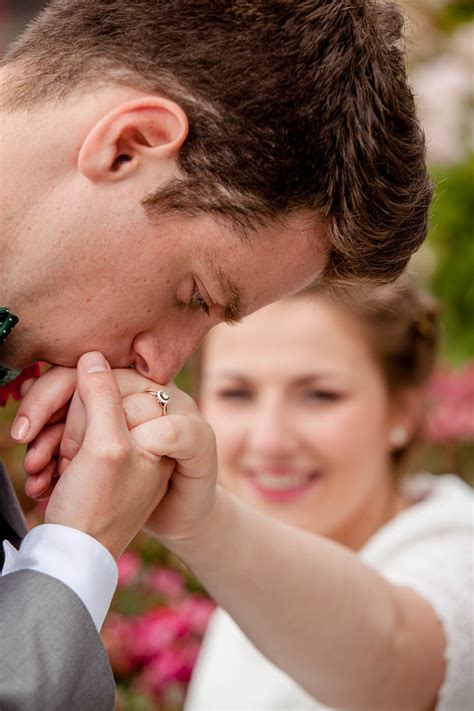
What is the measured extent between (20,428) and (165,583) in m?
2.77

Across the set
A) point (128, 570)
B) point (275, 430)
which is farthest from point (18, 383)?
point (128, 570)

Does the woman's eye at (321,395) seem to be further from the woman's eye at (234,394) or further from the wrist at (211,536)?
the wrist at (211,536)

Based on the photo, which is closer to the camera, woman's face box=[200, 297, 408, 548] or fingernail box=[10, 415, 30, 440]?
fingernail box=[10, 415, 30, 440]

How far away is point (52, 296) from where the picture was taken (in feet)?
5.14

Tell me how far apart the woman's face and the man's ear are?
1749 millimetres

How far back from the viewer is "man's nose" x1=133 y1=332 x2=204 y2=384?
1.64m

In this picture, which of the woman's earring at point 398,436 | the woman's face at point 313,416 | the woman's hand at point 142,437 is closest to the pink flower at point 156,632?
the woman's face at point 313,416

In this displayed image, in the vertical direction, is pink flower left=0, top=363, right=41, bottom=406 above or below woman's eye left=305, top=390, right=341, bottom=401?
Result: above

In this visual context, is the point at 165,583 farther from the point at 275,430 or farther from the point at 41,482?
the point at 41,482

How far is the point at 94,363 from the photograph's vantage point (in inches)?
62.8

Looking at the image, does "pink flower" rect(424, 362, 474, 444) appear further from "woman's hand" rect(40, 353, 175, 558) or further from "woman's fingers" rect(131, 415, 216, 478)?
"woman's hand" rect(40, 353, 175, 558)

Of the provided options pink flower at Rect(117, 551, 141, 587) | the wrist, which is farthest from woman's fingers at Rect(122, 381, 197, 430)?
pink flower at Rect(117, 551, 141, 587)

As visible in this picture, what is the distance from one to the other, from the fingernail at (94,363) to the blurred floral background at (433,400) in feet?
7.54

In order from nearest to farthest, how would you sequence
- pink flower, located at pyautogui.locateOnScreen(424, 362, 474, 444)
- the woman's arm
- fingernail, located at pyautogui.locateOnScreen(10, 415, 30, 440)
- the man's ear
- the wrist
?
the man's ear → fingernail, located at pyautogui.locateOnScreen(10, 415, 30, 440) → the wrist → the woman's arm → pink flower, located at pyautogui.locateOnScreen(424, 362, 474, 444)
